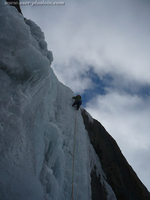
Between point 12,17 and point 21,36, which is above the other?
point 12,17

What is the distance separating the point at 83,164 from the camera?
22.4ft

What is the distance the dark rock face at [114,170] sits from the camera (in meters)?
8.23

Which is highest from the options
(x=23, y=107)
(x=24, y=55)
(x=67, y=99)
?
(x=67, y=99)

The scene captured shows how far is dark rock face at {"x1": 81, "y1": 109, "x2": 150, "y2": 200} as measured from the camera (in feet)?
27.0

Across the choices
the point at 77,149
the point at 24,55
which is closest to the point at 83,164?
the point at 77,149

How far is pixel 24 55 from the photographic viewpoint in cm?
387

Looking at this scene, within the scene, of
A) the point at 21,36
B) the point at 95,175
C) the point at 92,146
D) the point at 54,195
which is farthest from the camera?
the point at 92,146

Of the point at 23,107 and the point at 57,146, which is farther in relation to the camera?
the point at 57,146

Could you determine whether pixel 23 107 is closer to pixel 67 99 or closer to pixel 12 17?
pixel 12 17

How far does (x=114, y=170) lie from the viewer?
29.5 feet

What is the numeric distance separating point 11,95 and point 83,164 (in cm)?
528

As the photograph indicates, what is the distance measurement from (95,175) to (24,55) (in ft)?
23.6

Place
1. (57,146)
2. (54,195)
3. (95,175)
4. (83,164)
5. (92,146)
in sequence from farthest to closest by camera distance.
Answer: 1. (92,146)
2. (95,175)
3. (83,164)
4. (57,146)
5. (54,195)

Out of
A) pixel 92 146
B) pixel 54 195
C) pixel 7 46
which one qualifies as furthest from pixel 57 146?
pixel 92 146
